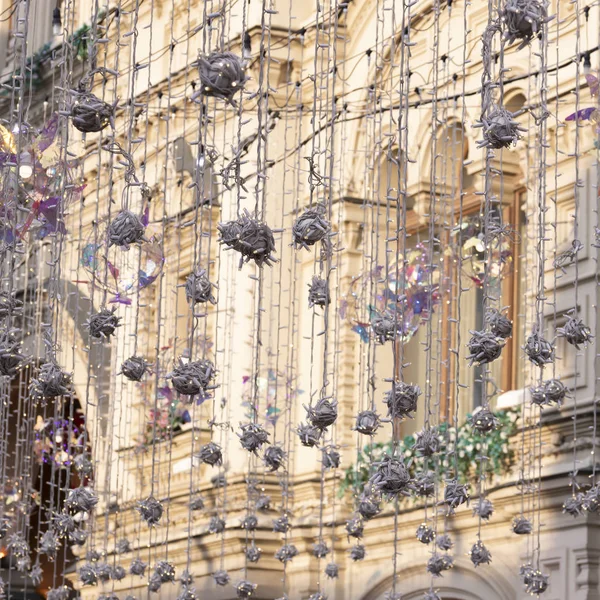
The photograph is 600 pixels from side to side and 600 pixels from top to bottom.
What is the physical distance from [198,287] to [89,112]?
780 millimetres

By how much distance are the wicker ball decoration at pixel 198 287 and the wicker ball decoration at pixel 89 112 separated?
67cm

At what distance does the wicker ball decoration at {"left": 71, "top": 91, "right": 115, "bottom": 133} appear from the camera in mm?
5242

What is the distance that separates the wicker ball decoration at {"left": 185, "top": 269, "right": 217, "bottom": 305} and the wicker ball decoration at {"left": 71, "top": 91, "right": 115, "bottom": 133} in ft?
2.20

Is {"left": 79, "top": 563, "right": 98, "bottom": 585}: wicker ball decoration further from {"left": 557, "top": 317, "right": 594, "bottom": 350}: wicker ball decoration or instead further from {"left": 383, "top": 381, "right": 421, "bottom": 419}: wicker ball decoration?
{"left": 383, "top": 381, "right": 421, "bottom": 419}: wicker ball decoration

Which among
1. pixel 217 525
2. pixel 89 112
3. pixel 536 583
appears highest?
pixel 89 112

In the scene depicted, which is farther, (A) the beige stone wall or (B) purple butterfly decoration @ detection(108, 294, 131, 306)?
(A) the beige stone wall

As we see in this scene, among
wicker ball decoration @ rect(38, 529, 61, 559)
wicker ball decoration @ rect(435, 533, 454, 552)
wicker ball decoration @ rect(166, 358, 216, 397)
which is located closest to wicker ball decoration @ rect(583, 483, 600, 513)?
wicker ball decoration @ rect(435, 533, 454, 552)

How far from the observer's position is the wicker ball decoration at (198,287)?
18.4 ft

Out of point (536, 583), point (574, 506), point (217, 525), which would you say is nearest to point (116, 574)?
point (217, 525)

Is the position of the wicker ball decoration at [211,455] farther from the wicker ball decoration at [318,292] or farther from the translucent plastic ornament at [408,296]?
the wicker ball decoration at [318,292]

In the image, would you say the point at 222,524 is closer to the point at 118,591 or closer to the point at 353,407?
the point at 353,407

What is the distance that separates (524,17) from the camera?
4980 millimetres

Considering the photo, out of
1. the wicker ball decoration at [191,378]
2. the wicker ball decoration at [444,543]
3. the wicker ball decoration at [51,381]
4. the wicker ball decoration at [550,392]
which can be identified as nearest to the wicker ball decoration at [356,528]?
the wicker ball decoration at [444,543]

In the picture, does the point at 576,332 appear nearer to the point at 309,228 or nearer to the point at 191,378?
the point at 309,228
